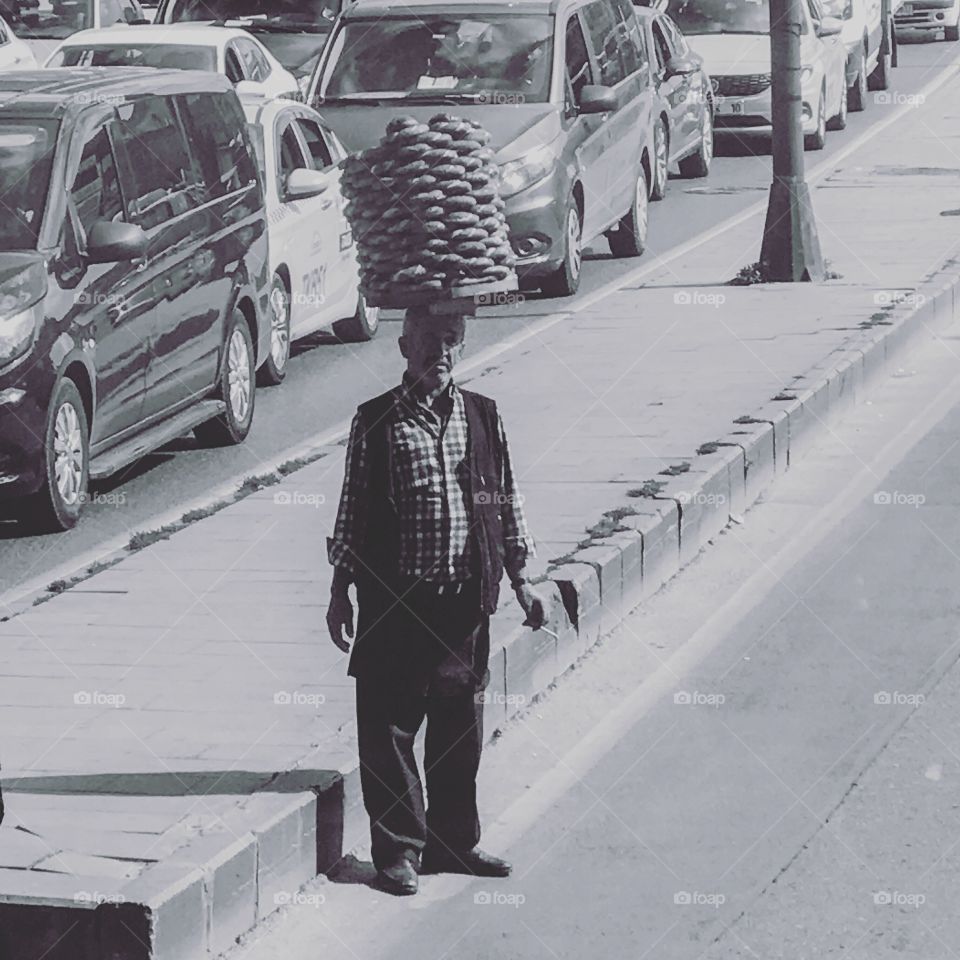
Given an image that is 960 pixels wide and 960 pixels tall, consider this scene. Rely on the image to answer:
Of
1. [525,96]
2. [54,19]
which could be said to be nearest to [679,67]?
[525,96]

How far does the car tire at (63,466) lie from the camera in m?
10.1

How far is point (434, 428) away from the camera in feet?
19.7

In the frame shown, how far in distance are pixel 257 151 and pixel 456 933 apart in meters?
9.20

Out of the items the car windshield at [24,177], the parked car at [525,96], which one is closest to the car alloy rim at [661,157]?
the parked car at [525,96]

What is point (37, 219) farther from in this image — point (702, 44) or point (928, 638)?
point (702, 44)

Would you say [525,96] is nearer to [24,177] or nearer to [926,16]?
[24,177]

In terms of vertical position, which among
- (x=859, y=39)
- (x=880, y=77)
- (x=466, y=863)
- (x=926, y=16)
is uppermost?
(x=466, y=863)

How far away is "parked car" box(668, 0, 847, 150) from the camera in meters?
25.5

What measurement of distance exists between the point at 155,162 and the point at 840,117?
1723cm

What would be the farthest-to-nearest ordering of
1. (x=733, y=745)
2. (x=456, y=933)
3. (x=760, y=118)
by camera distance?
(x=760, y=118), (x=733, y=745), (x=456, y=933)

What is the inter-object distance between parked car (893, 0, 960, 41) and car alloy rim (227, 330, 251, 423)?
30.7 meters

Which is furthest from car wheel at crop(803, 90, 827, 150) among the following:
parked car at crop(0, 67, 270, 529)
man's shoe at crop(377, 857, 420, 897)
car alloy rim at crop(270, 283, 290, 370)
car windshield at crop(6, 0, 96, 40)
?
man's shoe at crop(377, 857, 420, 897)

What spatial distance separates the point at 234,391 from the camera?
1225cm

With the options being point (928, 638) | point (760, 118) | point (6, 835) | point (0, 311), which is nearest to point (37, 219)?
point (0, 311)
